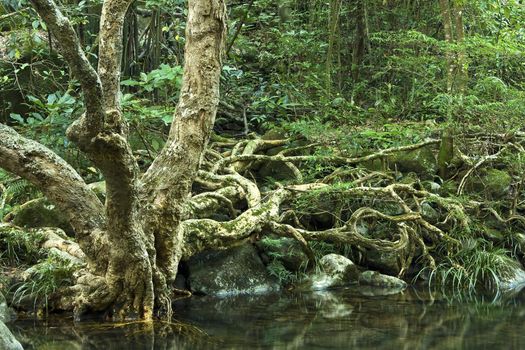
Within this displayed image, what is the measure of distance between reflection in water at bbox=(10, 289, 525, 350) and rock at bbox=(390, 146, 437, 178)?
270cm

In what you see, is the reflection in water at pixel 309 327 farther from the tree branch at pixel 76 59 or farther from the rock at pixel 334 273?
the tree branch at pixel 76 59

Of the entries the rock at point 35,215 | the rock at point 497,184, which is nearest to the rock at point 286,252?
the rock at point 35,215

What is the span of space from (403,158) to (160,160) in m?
4.50

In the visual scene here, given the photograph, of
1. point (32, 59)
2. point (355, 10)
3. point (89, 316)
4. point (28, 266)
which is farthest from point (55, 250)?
point (355, 10)

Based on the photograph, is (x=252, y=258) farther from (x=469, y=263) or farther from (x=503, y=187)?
(x=503, y=187)

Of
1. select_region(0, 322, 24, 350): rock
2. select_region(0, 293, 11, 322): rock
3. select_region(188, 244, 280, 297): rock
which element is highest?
select_region(0, 322, 24, 350): rock

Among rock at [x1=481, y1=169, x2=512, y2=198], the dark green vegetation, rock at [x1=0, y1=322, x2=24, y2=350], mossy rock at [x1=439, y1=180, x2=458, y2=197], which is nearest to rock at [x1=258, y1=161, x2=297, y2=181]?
the dark green vegetation

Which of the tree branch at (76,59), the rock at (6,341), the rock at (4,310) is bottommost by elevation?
the rock at (4,310)

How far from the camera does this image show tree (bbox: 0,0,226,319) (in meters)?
3.88

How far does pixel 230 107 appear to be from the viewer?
10094 millimetres

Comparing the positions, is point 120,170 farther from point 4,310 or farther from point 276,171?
point 276,171

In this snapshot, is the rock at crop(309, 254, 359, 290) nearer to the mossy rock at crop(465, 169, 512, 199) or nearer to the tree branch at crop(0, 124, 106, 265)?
the mossy rock at crop(465, 169, 512, 199)

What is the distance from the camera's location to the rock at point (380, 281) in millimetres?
7023

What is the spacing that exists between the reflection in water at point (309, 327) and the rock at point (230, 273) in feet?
0.76
